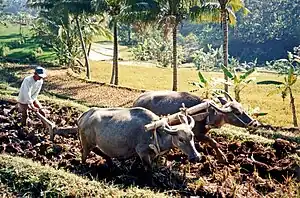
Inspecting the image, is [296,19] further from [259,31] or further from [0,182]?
[0,182]

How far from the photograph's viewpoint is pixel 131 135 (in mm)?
7480

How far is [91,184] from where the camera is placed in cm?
677

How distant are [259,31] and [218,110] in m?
60.6

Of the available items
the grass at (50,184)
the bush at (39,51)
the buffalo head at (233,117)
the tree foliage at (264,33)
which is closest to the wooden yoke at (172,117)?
the buffalo head at (233,117)

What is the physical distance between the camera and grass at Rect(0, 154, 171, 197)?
654 centimetres

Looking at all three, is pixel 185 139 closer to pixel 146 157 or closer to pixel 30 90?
pixel 146 157

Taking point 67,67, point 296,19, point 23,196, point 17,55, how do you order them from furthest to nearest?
point 296,19, point 17,55, point 67,67, point 23,196

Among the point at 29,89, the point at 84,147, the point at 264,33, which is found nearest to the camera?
the point at 84,147

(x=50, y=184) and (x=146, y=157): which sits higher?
(x=146, y=157)

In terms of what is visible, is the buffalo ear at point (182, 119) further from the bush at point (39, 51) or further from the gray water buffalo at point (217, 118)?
the bush at point (39, 51)

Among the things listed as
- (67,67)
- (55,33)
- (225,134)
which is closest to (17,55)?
(55,33)

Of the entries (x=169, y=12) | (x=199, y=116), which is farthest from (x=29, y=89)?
(x=169, y=12)

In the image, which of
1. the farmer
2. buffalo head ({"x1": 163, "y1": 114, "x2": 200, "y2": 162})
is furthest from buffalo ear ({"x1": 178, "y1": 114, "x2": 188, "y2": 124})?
the farmer

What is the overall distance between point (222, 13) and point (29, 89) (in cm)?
979
